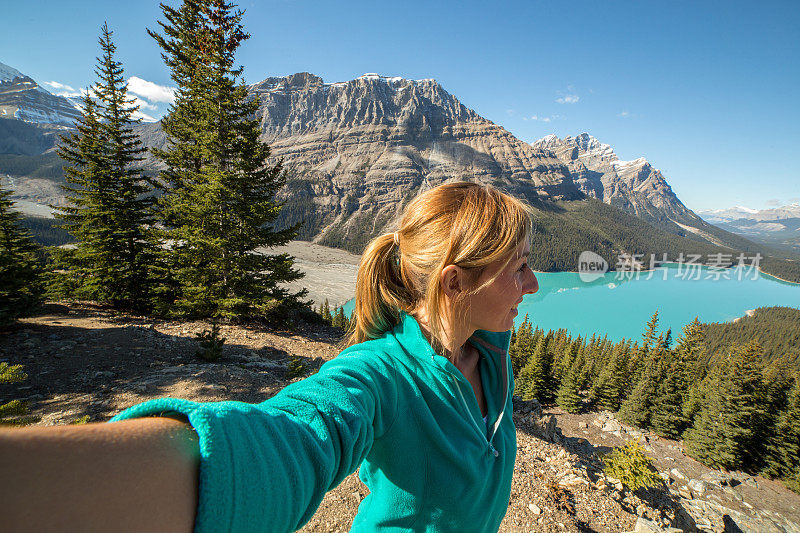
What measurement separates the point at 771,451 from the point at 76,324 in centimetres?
3533

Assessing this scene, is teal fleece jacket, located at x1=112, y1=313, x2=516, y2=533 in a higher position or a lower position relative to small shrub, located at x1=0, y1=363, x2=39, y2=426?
higher

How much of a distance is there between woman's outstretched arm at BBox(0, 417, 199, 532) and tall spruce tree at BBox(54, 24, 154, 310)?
14.5m

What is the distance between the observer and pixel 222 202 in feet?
35.0

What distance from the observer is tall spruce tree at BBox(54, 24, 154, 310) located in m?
11.9

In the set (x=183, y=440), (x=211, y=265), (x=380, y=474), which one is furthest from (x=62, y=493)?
(x=211, y=265)

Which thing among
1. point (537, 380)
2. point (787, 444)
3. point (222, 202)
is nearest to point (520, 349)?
point (537, 380)

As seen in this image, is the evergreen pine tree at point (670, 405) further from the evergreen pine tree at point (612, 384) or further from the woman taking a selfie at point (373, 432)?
the woman taking a selfie at point (373, 432)

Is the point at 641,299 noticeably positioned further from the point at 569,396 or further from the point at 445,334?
the point at 445,334

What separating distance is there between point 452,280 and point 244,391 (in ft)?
20.6

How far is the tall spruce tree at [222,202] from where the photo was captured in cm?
1058

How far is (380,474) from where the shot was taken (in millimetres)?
1284

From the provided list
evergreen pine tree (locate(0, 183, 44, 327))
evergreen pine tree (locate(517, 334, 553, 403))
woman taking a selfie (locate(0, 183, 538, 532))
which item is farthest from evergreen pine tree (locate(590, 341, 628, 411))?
evergreen pine tree (locate(0, 183, 44, 327))

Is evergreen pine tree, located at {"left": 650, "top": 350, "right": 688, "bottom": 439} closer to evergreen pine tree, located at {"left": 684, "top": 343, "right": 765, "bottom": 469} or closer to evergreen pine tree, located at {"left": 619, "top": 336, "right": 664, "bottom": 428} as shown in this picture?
evergreen pine tree, located at {"left": 619, "top": 336, "right": 664, "bottom": 428}

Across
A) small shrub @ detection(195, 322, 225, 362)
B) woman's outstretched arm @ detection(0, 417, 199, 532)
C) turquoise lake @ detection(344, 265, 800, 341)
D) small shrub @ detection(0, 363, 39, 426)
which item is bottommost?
turquoise lake @ detection(344, 265, 800, 341)
